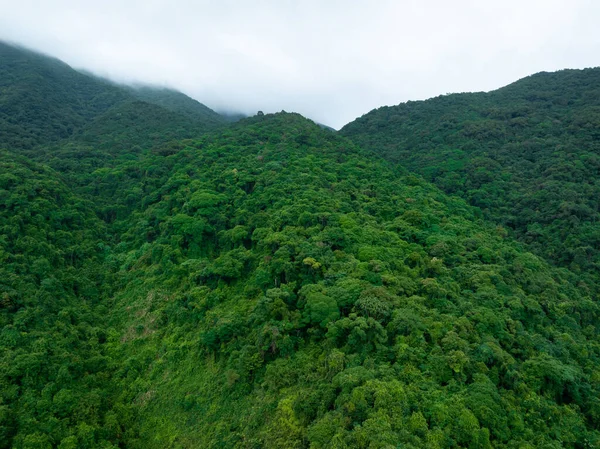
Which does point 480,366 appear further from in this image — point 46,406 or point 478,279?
point 46,406

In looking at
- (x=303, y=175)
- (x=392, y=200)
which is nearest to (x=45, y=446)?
(x=303, y=175)

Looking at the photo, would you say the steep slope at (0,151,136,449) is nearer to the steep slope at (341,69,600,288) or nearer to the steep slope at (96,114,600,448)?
the steep slope at (96,114,600,448)

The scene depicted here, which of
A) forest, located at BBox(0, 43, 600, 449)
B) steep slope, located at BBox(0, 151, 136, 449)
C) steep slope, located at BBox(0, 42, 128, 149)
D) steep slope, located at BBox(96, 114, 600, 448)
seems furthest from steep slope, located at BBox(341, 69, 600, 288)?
steep slope, located at BBox(0, 42, 128, 149)

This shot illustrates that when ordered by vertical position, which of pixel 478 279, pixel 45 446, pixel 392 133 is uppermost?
pixel 392 133

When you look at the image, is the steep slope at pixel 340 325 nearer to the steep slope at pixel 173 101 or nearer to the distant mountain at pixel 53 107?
the distant mountain at pixel 53 107

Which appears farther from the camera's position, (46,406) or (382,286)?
(382,286)

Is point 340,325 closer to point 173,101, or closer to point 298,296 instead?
point 298,296

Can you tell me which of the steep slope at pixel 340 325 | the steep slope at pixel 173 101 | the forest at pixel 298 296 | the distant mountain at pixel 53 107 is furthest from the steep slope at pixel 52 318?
the steep slope at pixel 173 101
